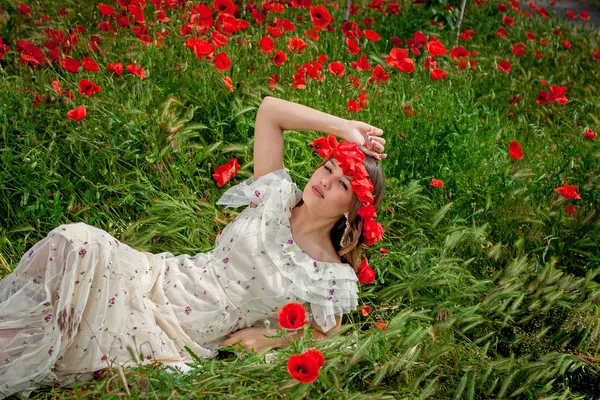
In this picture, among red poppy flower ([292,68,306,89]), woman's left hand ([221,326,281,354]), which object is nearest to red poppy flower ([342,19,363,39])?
red poppy flower ([292,68,306,89])

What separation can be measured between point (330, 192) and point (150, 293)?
79cm

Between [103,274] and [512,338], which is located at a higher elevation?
[103,274]

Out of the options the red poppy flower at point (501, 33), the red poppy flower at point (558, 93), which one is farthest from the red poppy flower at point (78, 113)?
the red poppy flower at point (501, 33)

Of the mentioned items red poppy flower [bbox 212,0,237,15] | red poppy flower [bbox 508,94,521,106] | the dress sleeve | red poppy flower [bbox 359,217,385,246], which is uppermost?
red poppy flower [bbox 212,0,237,15]

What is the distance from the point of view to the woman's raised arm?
3.12 meters

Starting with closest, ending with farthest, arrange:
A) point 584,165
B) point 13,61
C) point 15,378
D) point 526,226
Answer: point 15,378
point 526,226
point 584,165
point 13,61

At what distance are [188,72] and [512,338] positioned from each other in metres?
2.19

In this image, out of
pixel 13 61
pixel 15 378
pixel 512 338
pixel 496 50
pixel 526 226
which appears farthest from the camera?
pixel 496 50

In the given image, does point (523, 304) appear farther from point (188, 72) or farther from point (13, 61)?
point (13, 61)

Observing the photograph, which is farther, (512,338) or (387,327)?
(512,338)

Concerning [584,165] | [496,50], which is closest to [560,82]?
[496,50]

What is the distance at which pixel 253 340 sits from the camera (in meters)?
2.92

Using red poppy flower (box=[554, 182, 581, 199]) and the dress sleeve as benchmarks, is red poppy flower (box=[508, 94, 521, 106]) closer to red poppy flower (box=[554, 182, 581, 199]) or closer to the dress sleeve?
red poppy flower (box=[554, 182, 581, 199])

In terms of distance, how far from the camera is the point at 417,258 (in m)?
3.42
